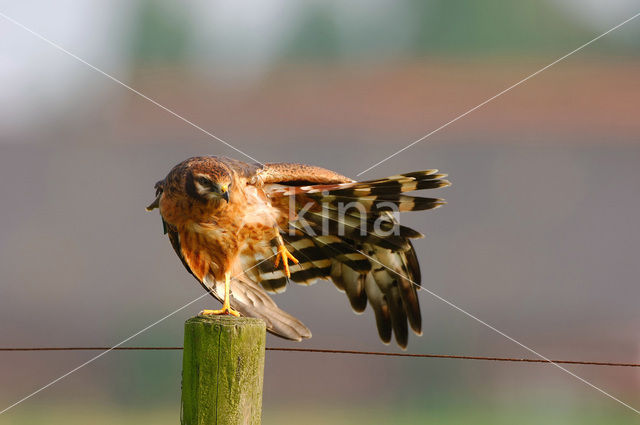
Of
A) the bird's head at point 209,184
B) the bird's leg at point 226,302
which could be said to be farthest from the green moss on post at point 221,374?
the bird's head at point 209,184

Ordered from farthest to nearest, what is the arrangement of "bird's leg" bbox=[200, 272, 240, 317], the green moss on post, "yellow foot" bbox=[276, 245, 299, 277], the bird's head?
"yellow foot" bbox=[276, 245, 299, 277]
the bird's head
"bird's leg" bbox=[200, 272, 240, 317]
the green moss on post

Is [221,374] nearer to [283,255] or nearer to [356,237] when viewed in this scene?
[283,255]

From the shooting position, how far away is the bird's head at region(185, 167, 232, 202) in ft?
12.1

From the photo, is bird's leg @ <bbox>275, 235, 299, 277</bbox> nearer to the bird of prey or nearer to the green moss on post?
the bird of prey

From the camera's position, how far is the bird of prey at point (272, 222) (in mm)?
3729

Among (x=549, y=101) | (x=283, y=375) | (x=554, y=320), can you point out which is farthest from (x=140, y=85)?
(x=554, y=320)

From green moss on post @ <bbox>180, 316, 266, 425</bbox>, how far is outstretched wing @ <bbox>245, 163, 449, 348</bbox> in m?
1.16

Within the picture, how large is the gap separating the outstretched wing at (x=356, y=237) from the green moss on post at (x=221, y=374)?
116cm

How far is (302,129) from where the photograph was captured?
2067cm

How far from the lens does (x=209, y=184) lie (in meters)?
3.69

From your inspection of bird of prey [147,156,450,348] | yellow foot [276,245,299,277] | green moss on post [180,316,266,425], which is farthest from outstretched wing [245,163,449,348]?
green moss on post [180,316,266,425]

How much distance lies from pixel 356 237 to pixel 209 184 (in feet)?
2.67

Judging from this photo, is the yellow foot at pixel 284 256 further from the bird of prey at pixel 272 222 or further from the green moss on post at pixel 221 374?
the green moss on post at pixel 221 374

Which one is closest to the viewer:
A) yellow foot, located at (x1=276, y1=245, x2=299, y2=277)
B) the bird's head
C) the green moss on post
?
the green moss on post
